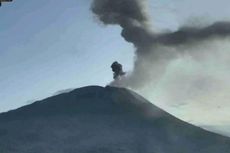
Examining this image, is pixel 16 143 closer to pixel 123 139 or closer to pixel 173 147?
pixel 123 139

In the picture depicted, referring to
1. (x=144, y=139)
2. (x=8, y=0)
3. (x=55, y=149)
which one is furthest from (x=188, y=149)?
(x=8, y=0)

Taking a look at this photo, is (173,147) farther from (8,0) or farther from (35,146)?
(8,0)

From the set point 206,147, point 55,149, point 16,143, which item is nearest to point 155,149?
point 206,147

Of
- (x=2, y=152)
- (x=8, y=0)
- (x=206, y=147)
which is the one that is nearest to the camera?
(x=8, y=0)

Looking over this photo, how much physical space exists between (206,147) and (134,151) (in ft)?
113

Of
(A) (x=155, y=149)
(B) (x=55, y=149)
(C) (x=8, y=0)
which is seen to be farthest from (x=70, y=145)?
(C) (x=8, y=0)

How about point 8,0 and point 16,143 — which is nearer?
point 8,0

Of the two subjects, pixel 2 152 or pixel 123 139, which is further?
pixel 123 139

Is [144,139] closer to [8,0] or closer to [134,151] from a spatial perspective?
[134,151]

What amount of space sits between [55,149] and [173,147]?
49.5 meters

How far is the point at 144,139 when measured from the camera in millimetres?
198375

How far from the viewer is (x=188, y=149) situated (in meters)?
193

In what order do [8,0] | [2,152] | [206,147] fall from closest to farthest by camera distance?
1. [8,0]
2. [2,152]
3. [206,147]

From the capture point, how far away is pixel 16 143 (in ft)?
646
